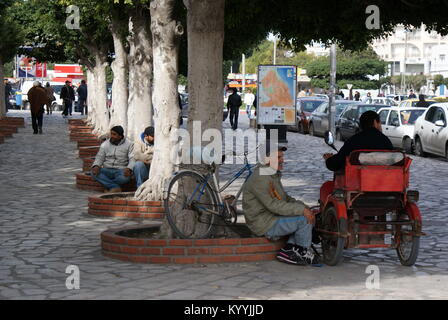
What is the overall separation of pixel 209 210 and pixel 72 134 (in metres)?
21.7

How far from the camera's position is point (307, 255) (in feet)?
30.9

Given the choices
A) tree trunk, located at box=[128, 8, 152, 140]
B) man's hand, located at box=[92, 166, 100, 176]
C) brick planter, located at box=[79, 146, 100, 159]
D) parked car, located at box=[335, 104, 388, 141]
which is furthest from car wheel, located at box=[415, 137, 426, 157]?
man's hand, located at box=[92, 166, 100, 176]

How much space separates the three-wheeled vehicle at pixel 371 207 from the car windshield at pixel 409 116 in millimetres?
19740

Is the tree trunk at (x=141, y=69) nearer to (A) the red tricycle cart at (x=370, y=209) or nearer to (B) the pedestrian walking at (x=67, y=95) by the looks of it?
(A) the red tricycle cart at (x=370, y=209)

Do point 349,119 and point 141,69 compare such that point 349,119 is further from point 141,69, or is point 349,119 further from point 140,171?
point 140,171

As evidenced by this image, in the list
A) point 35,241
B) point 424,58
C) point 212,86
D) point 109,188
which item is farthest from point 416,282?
point 424,58

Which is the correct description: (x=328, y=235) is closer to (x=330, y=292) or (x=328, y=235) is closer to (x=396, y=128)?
(x=330, y=292)

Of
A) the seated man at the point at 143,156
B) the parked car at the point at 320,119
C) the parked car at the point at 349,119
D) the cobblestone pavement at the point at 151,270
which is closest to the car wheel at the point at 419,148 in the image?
the parked car at the point at 349,119

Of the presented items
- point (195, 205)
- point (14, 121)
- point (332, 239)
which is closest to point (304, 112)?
point (14, 121)

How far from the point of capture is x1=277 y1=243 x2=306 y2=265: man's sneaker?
9383mm

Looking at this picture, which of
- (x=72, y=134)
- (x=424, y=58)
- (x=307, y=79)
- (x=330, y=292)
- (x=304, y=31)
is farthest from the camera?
(x=424, y=58)

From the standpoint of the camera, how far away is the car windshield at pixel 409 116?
29.1m

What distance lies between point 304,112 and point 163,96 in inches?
1053
